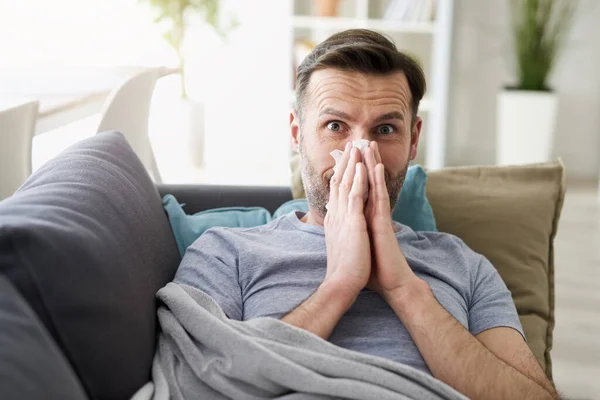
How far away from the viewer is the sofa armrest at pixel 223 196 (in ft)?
6.46

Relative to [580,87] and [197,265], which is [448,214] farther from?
[580,87]

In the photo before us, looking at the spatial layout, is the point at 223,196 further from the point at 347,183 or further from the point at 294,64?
the point at 294,64

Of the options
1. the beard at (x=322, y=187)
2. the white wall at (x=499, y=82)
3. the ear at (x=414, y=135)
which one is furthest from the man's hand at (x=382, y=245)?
the white wall at (x=499, y=82)

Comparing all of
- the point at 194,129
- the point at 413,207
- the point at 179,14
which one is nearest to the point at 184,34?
the point at 179,14

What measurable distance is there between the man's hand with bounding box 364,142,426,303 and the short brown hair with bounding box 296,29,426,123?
7.8 inches

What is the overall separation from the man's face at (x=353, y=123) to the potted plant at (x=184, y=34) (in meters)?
3.13

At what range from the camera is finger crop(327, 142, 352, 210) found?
1.50 m

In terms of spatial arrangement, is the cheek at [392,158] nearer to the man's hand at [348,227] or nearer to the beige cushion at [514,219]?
the man's hand at [348,227]

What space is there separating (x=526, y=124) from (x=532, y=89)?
230 millimetres

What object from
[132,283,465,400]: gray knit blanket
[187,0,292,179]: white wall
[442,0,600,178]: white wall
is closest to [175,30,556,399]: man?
[132,283,465,400]: gray knit blanket

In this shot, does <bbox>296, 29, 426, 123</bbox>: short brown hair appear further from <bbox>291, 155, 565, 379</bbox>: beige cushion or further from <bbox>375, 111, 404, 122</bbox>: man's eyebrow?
<bbox>291, 155, 565, 379</bbox>: beige cushion

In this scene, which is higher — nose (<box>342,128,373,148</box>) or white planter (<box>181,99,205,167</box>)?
nose (<box>342,128,373,148</box>)

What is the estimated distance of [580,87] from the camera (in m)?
5.14

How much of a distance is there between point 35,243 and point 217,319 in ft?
1.06
